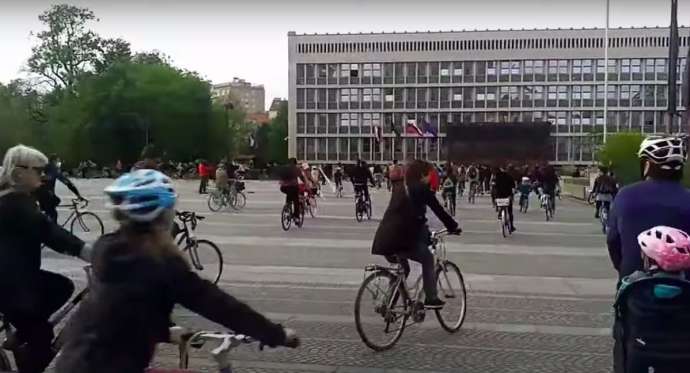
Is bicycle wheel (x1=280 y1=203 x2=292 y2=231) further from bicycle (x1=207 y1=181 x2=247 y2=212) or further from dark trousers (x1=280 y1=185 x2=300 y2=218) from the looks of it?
bicycle (x1=207 y1=181 x2=247 y2=212)

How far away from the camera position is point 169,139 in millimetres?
80562

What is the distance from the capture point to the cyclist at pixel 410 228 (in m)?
7.22

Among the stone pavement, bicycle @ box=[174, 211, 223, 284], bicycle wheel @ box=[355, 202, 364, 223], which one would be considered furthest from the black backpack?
bicycle wheel @ box=[355, 202, 364, 223]

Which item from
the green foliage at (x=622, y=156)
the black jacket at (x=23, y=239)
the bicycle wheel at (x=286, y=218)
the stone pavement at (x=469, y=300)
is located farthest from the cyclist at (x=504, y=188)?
the black jacket at (x=23, y=239)

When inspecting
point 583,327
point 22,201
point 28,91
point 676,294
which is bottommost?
point 583,327

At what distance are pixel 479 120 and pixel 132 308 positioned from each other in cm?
10207

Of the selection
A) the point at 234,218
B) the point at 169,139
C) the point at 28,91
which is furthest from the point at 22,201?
the point at 28,91

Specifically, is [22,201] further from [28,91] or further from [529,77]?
[529,77]

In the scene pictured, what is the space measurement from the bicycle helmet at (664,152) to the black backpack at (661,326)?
3.06 feet

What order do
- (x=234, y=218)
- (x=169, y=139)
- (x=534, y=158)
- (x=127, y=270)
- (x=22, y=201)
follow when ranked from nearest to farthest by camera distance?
1. (x=127, y=270)
2. (x=22, y=201)
3. (x=234, y=218)
4. (x=534, y=158)
5. (x=169, y=139)

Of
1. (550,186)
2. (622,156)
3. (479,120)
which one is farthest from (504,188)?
(479,120)

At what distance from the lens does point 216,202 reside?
25.7 m

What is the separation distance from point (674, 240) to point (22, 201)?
3.46 meters

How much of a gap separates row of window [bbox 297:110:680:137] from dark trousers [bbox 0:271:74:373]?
93176mm
